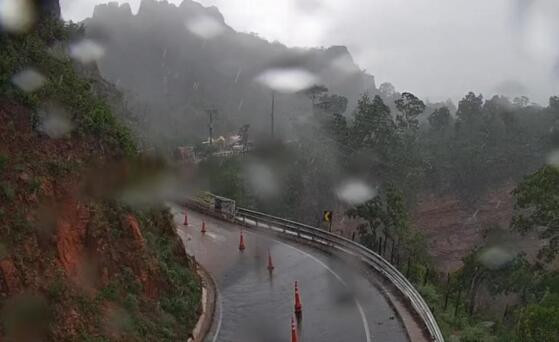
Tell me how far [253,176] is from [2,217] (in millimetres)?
35373

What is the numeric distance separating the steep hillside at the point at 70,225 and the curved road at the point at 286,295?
150 cm

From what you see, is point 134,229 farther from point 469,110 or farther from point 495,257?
point 469,110

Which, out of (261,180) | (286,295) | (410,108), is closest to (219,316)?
(286,295)

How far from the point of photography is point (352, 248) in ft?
70.1

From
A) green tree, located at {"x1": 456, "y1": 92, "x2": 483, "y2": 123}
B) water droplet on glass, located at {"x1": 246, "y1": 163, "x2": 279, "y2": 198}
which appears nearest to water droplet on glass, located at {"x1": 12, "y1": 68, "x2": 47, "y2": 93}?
water droplet on glass, located at {"x1": 246, "y1": 163, "x2": 279, "y2": 198}

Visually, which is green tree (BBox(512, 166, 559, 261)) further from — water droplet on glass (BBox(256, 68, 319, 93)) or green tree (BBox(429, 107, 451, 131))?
water droplet on glass (BBox(256, 68, 319, 93))

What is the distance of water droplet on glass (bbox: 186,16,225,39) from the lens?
118m

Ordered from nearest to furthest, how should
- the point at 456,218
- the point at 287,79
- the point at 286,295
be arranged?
the point at 286,295, the point at 456,218, the point at 287,79

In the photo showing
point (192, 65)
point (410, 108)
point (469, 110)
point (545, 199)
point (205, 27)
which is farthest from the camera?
point (205, 27)

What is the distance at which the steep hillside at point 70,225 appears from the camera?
33.5 ft

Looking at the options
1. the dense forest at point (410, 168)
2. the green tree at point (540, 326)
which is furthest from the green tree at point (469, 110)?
the green tree at point (540, 326)

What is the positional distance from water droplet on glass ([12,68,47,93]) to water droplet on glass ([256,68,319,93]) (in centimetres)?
9603

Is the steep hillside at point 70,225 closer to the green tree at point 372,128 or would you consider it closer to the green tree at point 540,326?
the green tree at point 540,326

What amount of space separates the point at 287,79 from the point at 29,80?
349 ft
